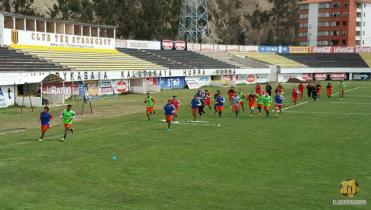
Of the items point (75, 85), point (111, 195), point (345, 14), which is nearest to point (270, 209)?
point (111, 195)

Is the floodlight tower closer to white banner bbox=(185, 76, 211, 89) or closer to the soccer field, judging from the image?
white banner bbox=(185, 76, 211, 89)

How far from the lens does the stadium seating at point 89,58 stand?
173 feet

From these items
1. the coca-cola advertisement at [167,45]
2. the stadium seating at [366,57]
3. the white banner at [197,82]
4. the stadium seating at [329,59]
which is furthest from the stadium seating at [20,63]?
the stadium seating at [366,57]

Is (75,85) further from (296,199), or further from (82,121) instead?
(296,199)

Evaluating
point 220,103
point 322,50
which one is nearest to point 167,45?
point 322,50

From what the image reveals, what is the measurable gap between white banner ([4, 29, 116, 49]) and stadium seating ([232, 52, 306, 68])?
33991mm

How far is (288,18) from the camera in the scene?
16788 centimetres

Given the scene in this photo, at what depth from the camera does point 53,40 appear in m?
58.5

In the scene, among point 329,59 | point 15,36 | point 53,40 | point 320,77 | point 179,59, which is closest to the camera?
point 15,36

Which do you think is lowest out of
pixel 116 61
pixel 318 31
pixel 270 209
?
pixel 270 209

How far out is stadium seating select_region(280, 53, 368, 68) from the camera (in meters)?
99.4

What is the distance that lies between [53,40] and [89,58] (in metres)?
4.61

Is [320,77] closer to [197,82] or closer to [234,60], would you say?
[234,60]

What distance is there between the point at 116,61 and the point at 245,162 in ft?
153
